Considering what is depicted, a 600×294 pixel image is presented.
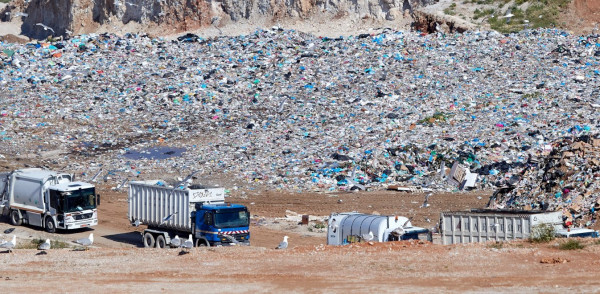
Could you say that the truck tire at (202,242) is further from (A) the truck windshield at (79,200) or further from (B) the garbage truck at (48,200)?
(A) the truck windshield at (79,200)

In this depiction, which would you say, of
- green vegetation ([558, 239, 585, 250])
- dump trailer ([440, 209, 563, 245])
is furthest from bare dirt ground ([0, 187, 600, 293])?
dump trailer ([440, 209, 563, 245])

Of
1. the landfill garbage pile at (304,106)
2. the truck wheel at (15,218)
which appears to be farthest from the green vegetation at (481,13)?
the truck wheel at (15,218)

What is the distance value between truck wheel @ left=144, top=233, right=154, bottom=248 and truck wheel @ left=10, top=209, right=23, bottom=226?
14.7 feet

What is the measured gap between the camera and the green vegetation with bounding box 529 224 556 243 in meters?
15.2

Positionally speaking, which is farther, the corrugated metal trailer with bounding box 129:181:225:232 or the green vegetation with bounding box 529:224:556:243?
the corrugated metal trailer with bounding box 129:181:225:232

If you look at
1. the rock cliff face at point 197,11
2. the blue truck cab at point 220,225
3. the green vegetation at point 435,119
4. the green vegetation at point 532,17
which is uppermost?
the rock cliff face at point 197,11

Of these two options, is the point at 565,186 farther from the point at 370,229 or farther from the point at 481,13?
the point at 481,13

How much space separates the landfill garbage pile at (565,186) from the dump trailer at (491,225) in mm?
2136

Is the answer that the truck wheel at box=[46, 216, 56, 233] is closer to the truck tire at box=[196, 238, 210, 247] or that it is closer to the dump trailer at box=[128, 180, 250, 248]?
the dump trailer at box=[128, 180, 250, 248]

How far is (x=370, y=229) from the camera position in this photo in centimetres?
1722

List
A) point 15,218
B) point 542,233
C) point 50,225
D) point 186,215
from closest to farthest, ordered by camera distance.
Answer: point 542,233
point 186,215
point 50,225
point 15,218

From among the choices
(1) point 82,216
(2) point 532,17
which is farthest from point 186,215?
(2) point 532,17

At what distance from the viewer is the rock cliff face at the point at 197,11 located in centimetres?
4122

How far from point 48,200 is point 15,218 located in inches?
58.7
